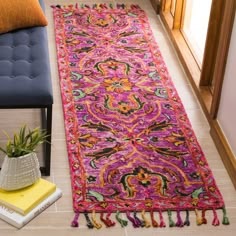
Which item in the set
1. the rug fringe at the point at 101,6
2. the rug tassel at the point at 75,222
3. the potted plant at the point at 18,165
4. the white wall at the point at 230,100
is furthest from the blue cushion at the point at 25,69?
the rug fringe at the point at 101,6

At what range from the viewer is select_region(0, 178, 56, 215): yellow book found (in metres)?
2.57

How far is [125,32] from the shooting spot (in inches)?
173

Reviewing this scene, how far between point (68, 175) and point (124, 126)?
1.76ft

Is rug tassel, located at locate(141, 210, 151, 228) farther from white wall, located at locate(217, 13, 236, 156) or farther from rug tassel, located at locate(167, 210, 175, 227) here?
white wall, located at locate(217, 13, 236, 156)

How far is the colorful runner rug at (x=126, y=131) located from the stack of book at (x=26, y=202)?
0.43ft

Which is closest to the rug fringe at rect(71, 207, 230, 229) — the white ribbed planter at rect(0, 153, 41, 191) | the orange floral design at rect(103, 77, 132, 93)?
the white ribbed planter at rect(0, 153, 41, 191)

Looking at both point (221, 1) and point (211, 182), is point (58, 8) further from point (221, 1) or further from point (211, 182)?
point (211, 182)

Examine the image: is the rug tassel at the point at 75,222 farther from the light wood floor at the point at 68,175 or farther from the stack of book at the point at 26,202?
the stack of book at the point at 26,202

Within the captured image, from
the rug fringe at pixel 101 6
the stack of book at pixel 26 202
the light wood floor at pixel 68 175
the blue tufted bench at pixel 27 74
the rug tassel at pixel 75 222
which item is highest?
the blue tufted bench at pixel 27 74

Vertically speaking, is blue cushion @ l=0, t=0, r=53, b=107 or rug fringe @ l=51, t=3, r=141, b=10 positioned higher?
blue cushion @ l=0, t=0, r=53, b=107

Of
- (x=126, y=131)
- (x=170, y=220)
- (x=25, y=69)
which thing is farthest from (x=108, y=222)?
(x=25, y=69)

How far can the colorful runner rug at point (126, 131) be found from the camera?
8.96 ft

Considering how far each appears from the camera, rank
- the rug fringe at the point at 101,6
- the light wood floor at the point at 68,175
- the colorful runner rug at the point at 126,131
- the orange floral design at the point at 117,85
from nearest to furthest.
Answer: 1. the light wood floor at the point at 68,175
2. the colorful runner rug at the point at 126,131
3. the orange floral design at the point at 117,85
4. the rug fringe at the point at 101,6

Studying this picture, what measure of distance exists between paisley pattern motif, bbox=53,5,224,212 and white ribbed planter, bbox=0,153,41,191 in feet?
0.81
